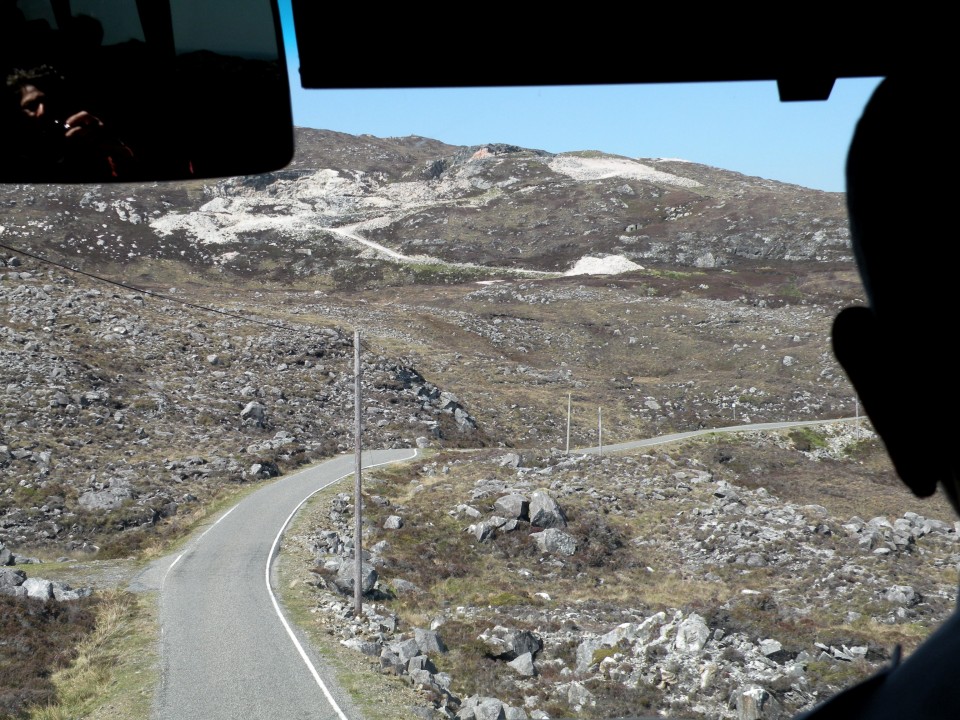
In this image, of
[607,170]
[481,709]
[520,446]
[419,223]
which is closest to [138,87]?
[481,709]

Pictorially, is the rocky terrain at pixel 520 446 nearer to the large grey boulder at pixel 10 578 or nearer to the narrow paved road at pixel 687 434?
the large grey boulder at pixel 10 578

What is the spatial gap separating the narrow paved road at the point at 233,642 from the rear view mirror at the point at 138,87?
47.8ft

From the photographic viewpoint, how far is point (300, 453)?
144 feet

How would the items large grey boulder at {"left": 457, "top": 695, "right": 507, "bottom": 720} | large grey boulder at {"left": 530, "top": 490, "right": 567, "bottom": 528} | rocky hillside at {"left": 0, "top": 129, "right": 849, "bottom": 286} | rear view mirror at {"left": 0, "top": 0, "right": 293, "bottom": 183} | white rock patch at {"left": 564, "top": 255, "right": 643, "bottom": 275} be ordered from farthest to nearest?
1. rocky hillside at {"left": 0, "top": 129, "right": 849, "bottom": 286}
2. white rock patch at {"left": 564, "top": 255, "right": 643, "bottom": 275}
3. large grey boulder at {"left": 530, "top": 490, "right": 567, "bottom": 528}
4. large grey boulder at {"left": 457, "top": 695, "right": 507, "bottom": 720}
5. rear view mirror at {"left": 0, "top": 0, "right": 293, "bottom": 183}

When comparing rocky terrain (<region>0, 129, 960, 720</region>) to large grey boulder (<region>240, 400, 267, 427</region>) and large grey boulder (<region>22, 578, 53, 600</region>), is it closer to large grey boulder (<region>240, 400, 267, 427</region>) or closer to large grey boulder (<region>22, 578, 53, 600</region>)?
large grey boulder (<region>22, 578, 53, 600</region>)

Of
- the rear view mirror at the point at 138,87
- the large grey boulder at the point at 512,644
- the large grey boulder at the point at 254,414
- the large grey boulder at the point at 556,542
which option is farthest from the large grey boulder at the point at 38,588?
the large grey boulder at the point at 254,414

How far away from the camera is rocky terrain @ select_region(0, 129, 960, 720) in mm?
19969

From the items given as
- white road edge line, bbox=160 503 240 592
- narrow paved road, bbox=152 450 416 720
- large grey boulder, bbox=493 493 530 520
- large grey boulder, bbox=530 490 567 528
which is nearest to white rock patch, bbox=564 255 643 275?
large grey boulder, bbox=530 490 567 528

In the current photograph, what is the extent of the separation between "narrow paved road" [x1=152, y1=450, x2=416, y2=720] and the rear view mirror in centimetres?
1456

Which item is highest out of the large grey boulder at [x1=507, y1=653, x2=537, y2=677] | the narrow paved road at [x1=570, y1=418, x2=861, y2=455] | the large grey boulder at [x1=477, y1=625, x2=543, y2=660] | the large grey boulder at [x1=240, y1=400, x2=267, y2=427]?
the large grey boulder at [x1=507, y1=653, x2=537, y2=677]

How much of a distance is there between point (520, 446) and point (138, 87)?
49870 mm

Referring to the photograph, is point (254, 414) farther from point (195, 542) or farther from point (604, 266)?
point (604, 266)

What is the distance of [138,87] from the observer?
105 inches

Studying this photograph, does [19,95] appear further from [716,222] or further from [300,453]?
[716,222]
